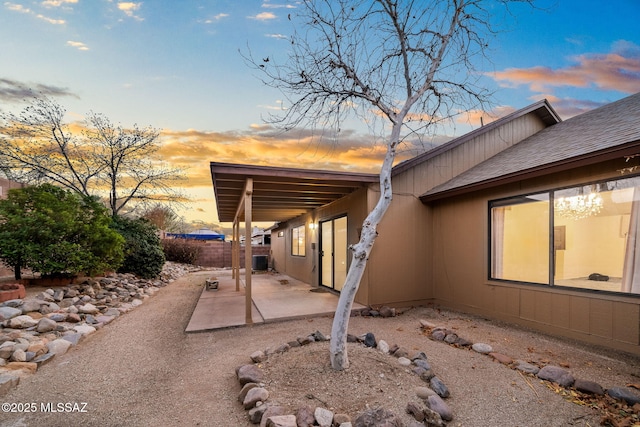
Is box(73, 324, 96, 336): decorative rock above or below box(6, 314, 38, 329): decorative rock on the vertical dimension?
below

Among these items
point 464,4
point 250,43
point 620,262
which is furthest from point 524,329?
point 250,43

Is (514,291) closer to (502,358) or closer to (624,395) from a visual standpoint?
(502,358)

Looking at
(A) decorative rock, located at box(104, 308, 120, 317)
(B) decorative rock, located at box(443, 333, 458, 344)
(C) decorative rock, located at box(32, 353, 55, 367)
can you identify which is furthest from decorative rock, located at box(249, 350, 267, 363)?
(A) decorative rock, located at box(104, 308, 120, 317)

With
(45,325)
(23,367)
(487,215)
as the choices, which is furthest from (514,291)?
(45,325)

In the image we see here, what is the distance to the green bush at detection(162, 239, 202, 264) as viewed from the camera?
49.1 feet

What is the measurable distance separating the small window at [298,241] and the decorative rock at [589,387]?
811 cm

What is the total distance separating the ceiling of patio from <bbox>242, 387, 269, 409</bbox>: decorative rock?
10.6ft

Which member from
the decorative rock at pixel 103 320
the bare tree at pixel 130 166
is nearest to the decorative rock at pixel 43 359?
the decorative rock at pixel 103 320

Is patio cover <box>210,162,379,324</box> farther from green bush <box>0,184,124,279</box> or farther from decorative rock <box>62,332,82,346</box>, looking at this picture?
green bush <box>0,184,124,279</box>

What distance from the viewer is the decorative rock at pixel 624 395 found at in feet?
8.41

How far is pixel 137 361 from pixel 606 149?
20.6 ft

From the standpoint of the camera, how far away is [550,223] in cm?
450

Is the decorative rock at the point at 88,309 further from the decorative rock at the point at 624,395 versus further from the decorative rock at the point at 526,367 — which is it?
the decorative rock at the point at 624,395

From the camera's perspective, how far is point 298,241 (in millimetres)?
11203
